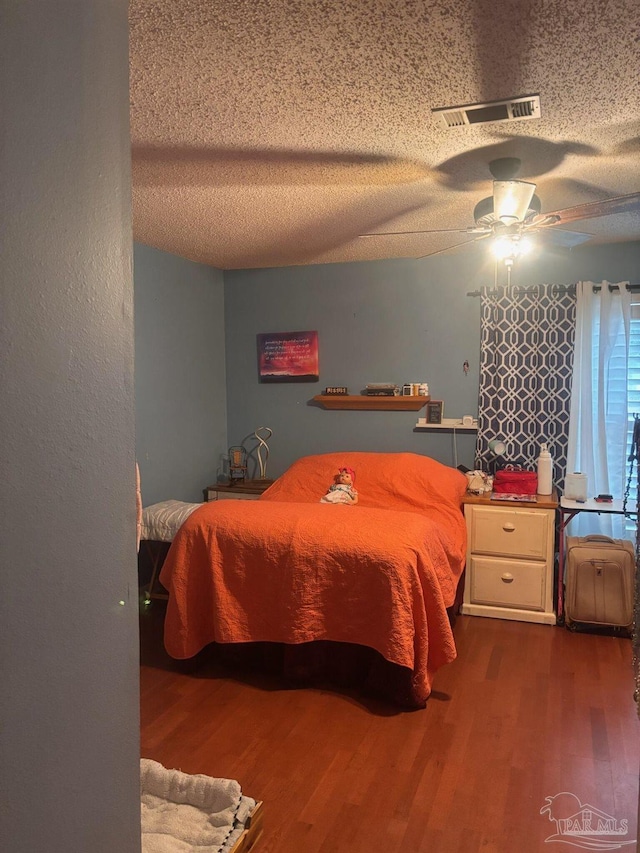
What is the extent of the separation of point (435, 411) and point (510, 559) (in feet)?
3.95

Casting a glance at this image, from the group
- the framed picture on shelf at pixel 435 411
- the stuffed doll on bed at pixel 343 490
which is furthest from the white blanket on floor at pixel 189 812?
the framed picture on shelf at pixel 435 411

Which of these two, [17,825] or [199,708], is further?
[199,708]

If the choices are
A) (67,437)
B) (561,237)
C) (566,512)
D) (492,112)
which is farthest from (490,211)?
(67,437)

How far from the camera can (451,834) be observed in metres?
2.04

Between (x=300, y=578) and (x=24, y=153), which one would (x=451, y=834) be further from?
(x=24, y=153)

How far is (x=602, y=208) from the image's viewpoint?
8.22 feet

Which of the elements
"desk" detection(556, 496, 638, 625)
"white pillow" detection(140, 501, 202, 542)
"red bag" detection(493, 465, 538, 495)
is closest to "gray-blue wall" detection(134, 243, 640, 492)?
"white pillow" detection(140, 501, 202, 542)

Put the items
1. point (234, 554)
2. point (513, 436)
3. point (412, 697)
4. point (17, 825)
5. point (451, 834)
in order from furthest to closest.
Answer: point (513, 436), point (234, 554), point (412, 697), point (451, 834), point (17, 825)

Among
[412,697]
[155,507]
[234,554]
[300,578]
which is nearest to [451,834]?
[412,697]

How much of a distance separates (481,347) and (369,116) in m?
2.51

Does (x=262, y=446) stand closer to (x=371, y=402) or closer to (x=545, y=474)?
(x=371, y=402)

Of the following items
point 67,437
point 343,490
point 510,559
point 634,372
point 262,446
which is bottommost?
point 510,559

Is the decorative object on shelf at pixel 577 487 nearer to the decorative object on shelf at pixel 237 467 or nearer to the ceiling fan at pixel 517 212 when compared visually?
the ceiling fan at pixel 517 212

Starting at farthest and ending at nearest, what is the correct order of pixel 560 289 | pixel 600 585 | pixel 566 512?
pixel 560 289 < pixel 566 512 < pixel 600 585
